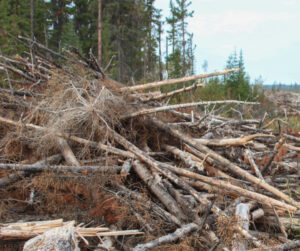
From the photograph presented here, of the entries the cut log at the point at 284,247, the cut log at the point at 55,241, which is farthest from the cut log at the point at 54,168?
the cut log at the point at 284,247

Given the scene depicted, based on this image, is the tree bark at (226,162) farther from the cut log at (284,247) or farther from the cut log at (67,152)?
the cut log at (67,152)

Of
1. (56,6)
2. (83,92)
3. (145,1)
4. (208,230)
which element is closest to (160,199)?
(208,230)

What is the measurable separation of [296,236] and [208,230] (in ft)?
2.99

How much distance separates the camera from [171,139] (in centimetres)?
384

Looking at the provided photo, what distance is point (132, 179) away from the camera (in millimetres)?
3146

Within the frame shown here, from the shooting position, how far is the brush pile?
2240 mm

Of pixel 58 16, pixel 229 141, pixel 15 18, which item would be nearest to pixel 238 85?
pixel 229 141

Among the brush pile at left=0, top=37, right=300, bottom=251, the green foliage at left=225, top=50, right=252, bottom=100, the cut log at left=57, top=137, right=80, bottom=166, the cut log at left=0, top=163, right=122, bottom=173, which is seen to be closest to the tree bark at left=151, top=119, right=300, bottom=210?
the brush pile at left=0, top=37, right=300, bottom=251

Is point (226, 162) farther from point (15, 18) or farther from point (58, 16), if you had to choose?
point (58, 16)

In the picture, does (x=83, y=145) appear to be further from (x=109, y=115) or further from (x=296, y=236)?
(x=296, y=236)

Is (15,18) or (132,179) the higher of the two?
(15,18)

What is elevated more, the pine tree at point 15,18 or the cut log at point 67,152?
the pine tree at point 15,18

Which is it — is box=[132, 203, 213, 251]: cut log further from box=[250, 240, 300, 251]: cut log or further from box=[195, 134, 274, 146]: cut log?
box=[195, 134, 274, 146]: cut log

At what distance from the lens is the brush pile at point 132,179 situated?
224 cm
